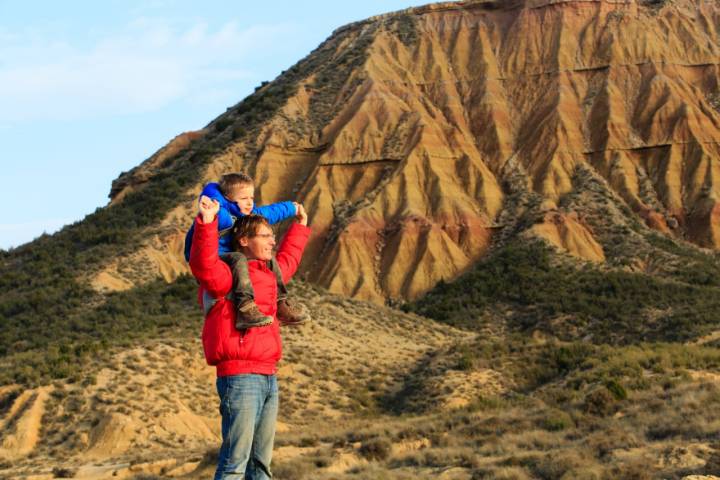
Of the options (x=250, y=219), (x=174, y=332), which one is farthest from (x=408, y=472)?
(x=174, y=332)

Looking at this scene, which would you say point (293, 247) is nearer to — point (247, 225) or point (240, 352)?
point (247, 225)

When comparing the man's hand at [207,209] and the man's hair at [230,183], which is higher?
the man's hair at [230,183]

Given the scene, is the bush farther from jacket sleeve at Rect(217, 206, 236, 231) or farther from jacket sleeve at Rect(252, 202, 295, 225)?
jacket sleeve at Rect(217, 206, 236, 231)

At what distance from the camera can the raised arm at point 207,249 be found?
7023mm

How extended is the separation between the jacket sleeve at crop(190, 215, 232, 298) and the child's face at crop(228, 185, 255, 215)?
0.84 m

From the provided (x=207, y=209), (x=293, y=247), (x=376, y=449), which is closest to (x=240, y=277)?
(x=207, y=209)

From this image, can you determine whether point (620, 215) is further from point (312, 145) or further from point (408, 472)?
point (408, 472)

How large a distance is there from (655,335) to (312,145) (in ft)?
115

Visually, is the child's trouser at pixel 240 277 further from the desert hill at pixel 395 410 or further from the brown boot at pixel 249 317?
the desert hill at pixel 395 410

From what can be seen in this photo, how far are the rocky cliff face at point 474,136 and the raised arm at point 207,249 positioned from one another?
5177cm

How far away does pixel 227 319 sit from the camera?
7371mm

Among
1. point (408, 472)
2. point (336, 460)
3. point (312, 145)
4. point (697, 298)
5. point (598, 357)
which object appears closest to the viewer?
point (408, 472)

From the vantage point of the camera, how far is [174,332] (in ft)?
134

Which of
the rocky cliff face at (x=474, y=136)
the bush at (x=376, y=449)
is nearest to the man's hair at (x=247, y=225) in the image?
the bush at (x=376, y=449)
